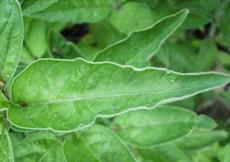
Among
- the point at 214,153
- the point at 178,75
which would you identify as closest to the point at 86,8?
the point at 178,75

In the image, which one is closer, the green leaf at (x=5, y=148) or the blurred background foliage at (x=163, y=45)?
the green leaf at (x=5, y=148)

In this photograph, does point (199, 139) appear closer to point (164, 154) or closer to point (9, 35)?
point (164, 154)

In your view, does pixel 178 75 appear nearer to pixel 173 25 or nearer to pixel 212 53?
pixel 173 25

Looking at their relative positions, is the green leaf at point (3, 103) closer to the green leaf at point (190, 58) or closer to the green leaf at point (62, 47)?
the green leaf at point (62, 47)

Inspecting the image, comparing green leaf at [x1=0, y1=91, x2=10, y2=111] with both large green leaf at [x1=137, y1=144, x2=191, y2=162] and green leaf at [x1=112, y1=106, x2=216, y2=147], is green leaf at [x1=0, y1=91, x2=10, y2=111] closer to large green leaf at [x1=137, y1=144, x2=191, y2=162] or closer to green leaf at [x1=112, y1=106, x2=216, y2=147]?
green leaf at [x1=112, y1=106, x2=216, y2=147]

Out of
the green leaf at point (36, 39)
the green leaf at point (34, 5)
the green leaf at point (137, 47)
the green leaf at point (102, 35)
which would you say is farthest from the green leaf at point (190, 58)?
the green leaf at point (34, 5)

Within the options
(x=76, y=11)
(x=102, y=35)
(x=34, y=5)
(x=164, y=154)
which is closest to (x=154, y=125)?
(x=164, y=154)

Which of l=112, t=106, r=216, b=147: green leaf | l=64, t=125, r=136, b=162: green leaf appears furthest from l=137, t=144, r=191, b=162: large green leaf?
l=64, t=125, r=136, b=162: green leaf
